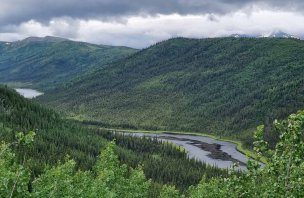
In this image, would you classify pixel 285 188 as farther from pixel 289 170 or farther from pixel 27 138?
pixel 27 138

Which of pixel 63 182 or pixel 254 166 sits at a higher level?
pixel 254 166

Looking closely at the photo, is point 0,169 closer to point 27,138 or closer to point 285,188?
point 27,138

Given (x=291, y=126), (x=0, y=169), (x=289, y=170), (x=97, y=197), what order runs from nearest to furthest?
(x=291, y=126), (x=289, y=170), (x=0, y=169), (x=97, y=197)

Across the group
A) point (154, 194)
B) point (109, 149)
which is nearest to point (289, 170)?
point (109, 149)

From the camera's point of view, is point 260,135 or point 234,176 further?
point 234,176

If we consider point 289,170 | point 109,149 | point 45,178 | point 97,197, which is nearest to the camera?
point 289,170

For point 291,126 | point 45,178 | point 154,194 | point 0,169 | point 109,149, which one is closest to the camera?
point 291,126

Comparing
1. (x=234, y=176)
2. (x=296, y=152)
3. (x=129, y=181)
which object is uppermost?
(x=296, y=152)

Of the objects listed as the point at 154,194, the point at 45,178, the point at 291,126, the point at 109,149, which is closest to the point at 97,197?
the point at 45,178

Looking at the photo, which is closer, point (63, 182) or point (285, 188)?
point (285, 188)
